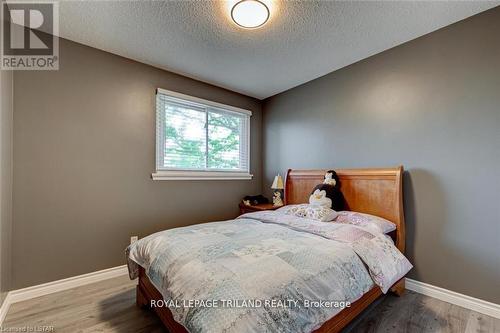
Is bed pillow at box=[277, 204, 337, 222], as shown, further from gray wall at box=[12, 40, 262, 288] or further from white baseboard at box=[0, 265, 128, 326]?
white baseboard at box=[0, 265, 128, 326]

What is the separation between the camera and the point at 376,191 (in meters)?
2.39

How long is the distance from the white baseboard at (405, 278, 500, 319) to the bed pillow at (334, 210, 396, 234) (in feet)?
1.99

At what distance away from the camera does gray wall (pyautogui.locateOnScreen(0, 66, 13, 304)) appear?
1716 millimetres

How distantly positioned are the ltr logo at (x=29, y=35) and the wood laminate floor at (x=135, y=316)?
1.97 m

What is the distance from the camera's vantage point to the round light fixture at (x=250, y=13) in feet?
5.79

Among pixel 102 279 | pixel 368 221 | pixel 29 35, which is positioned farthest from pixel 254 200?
pixel 29 35

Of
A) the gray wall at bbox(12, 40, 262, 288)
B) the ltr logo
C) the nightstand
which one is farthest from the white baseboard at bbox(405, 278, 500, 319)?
the ltr logo

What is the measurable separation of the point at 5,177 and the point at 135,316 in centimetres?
151

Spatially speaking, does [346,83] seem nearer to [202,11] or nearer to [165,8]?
[202,11]

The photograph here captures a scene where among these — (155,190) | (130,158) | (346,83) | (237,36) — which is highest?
(237,36)

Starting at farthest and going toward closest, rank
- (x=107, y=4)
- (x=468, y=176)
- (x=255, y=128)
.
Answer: (x=255, y=128) < (x=468, y=176) < (x=107, y=4)

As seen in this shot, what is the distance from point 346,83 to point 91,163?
3059 mm

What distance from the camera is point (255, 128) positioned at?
3920mm

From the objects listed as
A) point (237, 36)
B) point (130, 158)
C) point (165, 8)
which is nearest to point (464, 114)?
point (237, 36)
